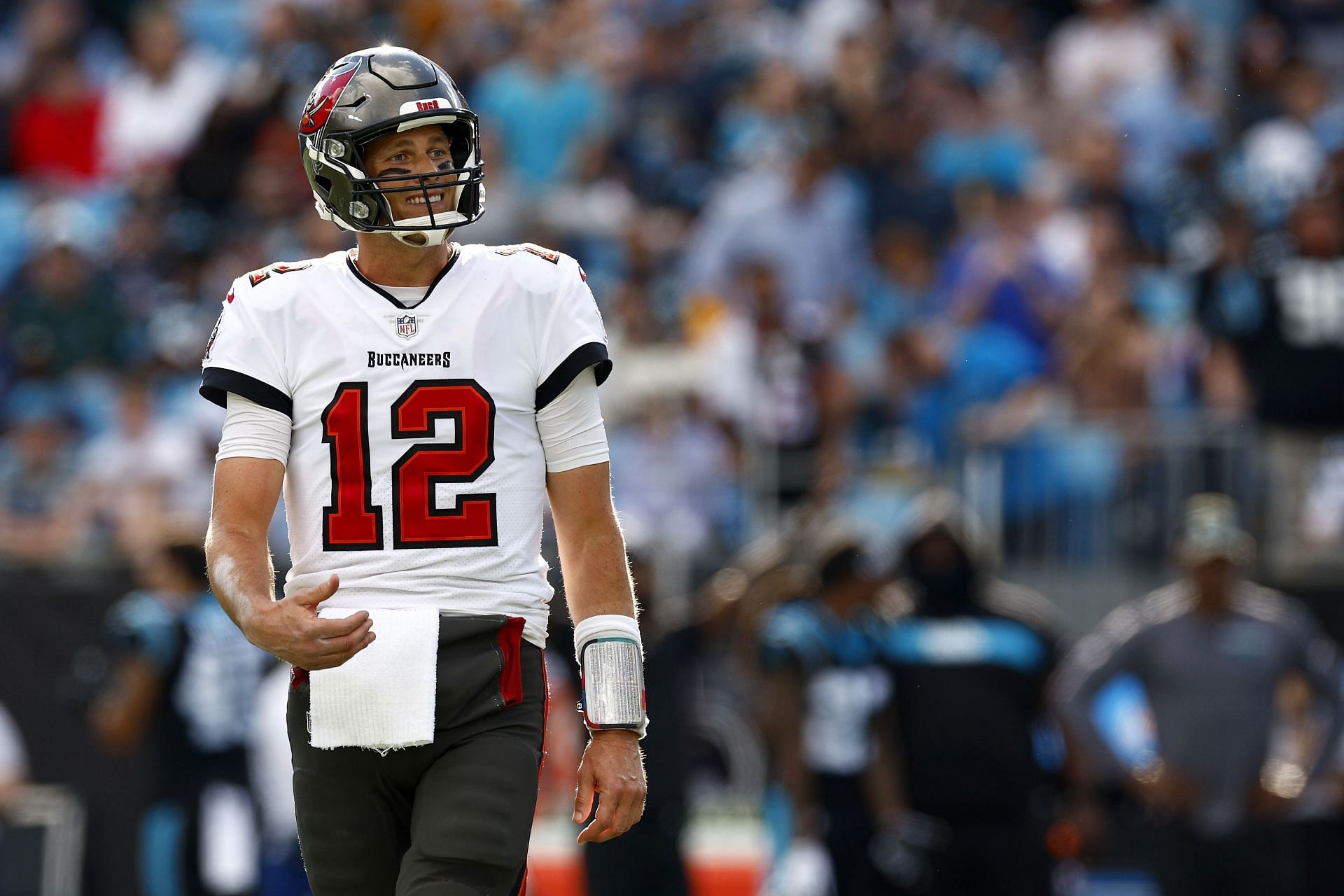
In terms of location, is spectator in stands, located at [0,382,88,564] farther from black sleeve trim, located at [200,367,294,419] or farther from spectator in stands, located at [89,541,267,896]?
black sleeve trim, located at [200,367,294,419]

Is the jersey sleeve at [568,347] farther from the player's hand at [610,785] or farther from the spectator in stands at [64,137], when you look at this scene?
the spectator in stands at [64,137]

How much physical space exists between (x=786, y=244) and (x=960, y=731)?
4.29 m

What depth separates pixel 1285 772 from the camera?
33.2 ft

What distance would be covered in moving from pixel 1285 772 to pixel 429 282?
7.03 meters

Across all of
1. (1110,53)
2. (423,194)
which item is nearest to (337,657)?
(423,194)

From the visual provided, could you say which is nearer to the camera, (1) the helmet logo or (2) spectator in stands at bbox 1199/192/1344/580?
Result: (1) the helmet logo

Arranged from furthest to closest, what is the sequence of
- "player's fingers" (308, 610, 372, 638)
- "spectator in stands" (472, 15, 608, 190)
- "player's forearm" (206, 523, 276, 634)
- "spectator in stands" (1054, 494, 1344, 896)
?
"spectator in stands" (472, 15, 608, 190) < "spectator in stands" (1054, 494, 1344, 896) < "player's forearm" (206, 523, 276, 634) < "player's fingers" (308, 610, 372, 638)

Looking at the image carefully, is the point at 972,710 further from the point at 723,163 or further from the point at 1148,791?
the point at 723,163

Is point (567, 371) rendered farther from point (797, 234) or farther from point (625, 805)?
point (797, 234)

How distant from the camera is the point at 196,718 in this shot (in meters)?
10.3

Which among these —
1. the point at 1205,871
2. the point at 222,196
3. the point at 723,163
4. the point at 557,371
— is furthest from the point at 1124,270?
the point at 557,371

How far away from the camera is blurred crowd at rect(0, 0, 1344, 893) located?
11.4m

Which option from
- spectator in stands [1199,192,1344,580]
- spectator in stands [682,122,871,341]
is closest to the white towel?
spectator in stands [1199,192,1344,580]

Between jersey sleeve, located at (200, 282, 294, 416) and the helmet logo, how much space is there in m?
0.40
